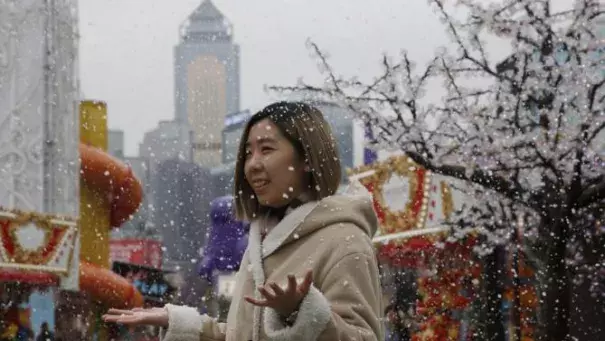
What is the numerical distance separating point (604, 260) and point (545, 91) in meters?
5.48

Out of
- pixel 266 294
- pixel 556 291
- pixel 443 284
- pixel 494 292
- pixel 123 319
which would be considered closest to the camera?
pixel 266 294

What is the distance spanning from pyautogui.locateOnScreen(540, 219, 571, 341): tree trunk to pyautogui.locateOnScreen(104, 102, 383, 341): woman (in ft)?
20.1

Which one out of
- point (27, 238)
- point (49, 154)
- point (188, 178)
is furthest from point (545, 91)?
point (188, 178)

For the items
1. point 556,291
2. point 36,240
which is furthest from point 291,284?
point 36,240

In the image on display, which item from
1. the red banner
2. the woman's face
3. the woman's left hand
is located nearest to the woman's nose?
the woman's face

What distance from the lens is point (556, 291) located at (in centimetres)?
850

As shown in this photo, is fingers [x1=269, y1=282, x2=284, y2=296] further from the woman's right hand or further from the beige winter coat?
the woman's right hand

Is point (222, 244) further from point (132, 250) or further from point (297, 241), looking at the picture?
point (132, 250)

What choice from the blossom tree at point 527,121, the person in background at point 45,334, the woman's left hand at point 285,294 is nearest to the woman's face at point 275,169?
the woman's left hand at point 285,294

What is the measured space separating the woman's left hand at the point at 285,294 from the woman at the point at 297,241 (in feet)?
0.05

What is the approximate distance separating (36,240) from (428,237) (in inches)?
251

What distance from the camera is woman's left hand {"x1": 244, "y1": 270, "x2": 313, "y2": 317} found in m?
2.23

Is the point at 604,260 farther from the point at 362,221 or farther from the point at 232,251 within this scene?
the point at 362,221

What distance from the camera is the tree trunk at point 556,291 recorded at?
27.8 feet
